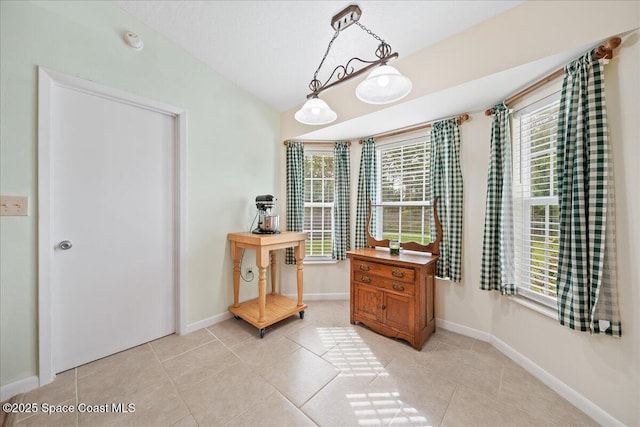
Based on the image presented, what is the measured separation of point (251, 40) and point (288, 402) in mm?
2805

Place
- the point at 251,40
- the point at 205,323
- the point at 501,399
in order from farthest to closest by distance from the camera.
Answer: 1. the point at 205,323
2. the point at 251,40
3. the point at 501,399

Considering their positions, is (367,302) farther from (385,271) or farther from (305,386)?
(305,386)

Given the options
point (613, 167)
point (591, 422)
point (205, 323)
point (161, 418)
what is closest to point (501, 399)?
point (591, 422)

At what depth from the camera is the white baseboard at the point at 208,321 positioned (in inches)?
91.4

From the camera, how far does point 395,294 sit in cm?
218

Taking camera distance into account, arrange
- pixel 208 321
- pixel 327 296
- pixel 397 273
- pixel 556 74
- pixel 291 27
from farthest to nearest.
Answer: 1. pixel 327 296
2. pixel 208 321
3. pixel 397 273
4. pixel 291 27
5. pixel 556 74

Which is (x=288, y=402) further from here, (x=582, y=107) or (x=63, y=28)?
(x=63, y=28)

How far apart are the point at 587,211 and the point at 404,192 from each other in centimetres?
155

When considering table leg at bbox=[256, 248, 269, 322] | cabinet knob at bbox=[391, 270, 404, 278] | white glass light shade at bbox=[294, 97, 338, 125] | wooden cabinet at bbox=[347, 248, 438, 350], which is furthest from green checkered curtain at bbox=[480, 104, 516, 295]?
table leg at bbox=[256, 248, 269, 322]

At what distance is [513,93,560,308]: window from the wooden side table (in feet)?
6.72

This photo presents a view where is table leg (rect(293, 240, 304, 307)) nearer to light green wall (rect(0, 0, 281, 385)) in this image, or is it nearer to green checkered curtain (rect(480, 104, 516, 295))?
light green wall (rect(0, 0, 281, 385))

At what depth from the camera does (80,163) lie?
69.8 inches

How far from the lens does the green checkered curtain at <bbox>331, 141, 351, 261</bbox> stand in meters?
3.10

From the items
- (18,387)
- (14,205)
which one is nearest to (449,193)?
(14,205)
